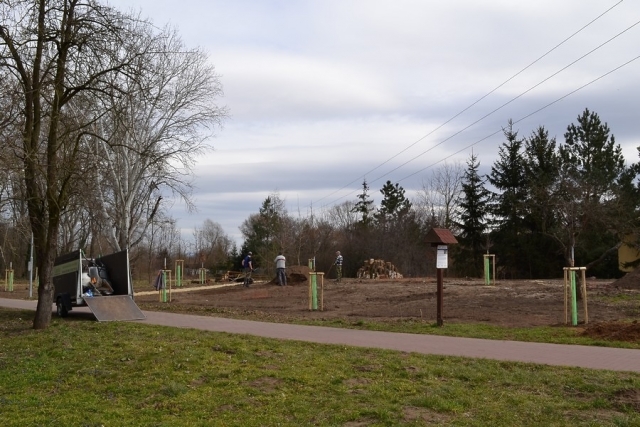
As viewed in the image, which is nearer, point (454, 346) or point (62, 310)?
point (454, 346)

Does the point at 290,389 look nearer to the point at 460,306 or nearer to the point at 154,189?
the point at 460,306

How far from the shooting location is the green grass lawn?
24.8ft

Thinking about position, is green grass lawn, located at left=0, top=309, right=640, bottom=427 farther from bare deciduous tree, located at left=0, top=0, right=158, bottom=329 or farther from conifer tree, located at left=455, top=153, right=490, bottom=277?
conifer tree, located at left=455, top=153, right=490, bottom=277

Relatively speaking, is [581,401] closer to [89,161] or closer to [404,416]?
[404,416]

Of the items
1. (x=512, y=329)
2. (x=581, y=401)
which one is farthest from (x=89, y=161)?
(x=581, y=401)

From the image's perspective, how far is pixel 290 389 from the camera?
348 inches

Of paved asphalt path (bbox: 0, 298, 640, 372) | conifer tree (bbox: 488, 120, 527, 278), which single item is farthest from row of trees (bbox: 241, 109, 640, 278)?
paved asphalt path (bbox: 0, 298, 640, 372)

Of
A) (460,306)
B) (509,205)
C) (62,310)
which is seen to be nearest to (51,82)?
(62,310)

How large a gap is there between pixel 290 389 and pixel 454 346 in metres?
4.49

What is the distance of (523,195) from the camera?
53.1 m

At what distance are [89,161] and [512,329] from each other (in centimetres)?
1165

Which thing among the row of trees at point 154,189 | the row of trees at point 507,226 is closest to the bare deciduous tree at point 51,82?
the row of trees at point 154,189

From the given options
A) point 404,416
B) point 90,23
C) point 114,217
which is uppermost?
point 90,23

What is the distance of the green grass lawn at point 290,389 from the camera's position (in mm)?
7562
